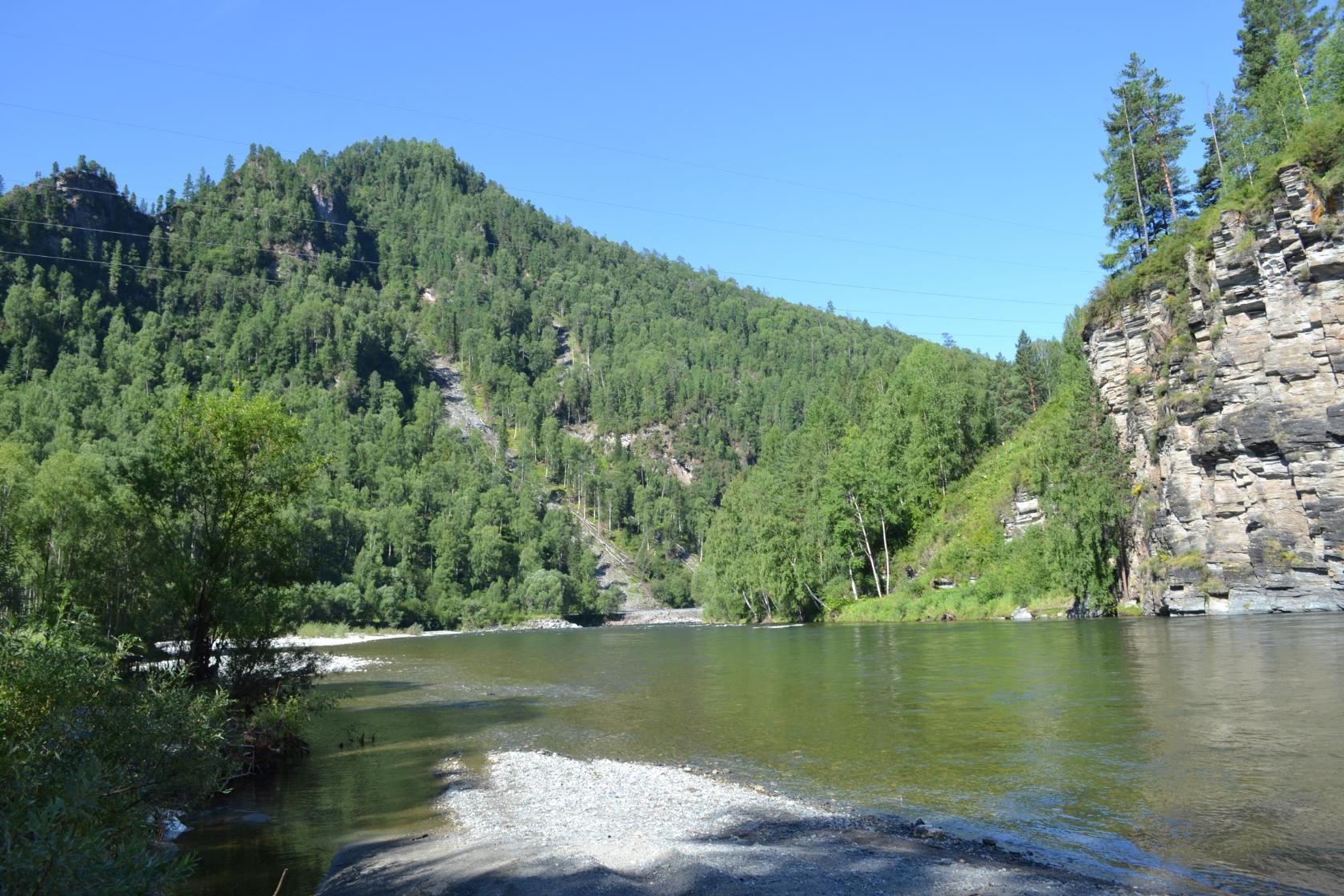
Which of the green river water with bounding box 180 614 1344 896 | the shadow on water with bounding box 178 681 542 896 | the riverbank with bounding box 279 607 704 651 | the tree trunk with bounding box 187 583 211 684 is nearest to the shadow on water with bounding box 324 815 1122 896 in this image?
the green river water with bounding box 180 614 1344 896

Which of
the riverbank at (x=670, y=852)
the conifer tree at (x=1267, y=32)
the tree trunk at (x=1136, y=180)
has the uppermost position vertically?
the conifer tree at (x=1267, y=32)

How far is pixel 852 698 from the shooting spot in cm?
2597

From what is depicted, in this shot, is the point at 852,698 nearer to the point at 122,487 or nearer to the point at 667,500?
the point at 122,487

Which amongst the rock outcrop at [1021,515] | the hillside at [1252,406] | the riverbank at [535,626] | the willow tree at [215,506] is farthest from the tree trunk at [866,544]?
the willow tree at [215,506]

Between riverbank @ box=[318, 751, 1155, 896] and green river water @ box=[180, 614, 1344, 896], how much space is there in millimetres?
957

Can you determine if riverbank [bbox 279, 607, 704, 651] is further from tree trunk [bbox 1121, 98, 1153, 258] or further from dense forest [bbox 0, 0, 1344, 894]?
tree trunk [bbox 1121, 98, 1153, 258]

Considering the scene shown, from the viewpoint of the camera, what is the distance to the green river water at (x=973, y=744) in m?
11.7

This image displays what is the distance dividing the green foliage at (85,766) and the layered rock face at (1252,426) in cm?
5360

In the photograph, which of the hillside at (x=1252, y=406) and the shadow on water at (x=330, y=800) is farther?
the hillside at (x=1252, y=406)

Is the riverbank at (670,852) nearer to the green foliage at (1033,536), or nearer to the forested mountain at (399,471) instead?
the forested mountain at (399,471)

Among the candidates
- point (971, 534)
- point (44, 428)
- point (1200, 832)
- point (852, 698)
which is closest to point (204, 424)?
point (852, 698)

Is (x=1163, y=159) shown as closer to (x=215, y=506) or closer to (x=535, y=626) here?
(x=215, y=506)

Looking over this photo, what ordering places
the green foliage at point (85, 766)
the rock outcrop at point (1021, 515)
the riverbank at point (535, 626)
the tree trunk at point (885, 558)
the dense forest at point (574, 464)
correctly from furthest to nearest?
the riverbank at point (535, 626), the tree trunk at point (885, 558), the rock outcrop at point (1021, 515), the dense forest at point (574, 464), the green foliage at point (85, 766)

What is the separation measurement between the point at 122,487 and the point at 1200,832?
1084 inches
